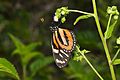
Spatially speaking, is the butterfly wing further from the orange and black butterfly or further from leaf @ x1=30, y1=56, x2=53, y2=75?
leaf @ x1=30, y1=56, x2=53, y2=75

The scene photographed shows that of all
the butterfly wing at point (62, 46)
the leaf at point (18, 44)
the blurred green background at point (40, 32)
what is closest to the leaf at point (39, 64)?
the blurred green background at point (40, 32)

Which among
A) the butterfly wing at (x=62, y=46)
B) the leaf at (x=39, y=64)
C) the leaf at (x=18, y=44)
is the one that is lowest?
the leaf at (x=39, y=64)

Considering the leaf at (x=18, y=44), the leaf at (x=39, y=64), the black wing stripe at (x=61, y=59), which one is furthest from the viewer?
the leaf at (x=39, y=64)

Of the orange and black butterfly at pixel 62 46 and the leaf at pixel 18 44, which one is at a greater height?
the orange and black butterfly at pixel 62 46

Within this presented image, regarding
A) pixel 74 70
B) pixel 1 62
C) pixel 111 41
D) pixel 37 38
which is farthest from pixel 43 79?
pixel 1 62

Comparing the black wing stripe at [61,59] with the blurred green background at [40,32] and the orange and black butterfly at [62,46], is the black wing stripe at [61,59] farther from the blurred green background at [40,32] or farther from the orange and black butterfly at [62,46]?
the blurred green background at [40,32]

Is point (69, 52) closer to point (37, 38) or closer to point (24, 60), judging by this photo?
point (24, 60)

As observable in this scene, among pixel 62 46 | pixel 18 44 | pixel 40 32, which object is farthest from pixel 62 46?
pixel 40 32

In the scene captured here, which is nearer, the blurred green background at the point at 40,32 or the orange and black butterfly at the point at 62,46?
the orange and black butterfly at the point at 62,46
